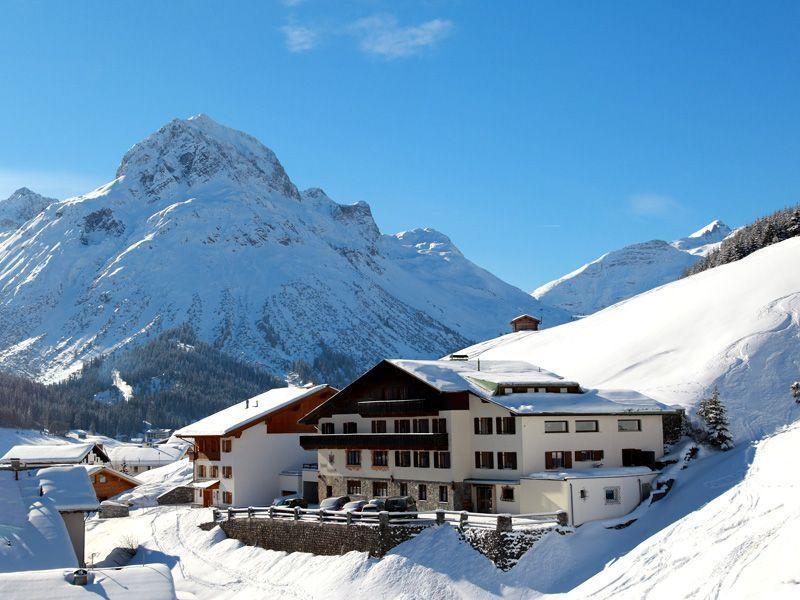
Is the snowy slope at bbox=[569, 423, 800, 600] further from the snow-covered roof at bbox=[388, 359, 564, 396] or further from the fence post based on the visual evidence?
the snow-covered roof at bbox=[388, 359, 564, 396]

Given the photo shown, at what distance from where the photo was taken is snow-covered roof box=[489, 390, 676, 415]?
2035 inches

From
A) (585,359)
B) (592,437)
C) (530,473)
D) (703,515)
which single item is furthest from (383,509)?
(585,359)

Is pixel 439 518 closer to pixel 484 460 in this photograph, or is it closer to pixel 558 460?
pixel 484 460

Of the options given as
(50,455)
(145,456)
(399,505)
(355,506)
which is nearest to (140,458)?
(145,456)

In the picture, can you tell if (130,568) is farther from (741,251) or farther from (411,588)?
(741,251)

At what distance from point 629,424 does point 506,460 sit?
853 centimetres

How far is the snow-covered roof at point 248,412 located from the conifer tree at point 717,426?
119 feet

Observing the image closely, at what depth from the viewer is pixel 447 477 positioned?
54.8 metres

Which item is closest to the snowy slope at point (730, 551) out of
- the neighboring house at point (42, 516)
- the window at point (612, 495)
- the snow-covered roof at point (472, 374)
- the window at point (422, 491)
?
the window at point (612, 495)

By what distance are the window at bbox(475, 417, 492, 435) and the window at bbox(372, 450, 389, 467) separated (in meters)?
8.63

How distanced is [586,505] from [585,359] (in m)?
35.1

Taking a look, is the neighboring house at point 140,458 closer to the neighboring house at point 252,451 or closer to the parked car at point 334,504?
the neighboring house at point 252,451

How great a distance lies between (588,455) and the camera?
52.5 metres

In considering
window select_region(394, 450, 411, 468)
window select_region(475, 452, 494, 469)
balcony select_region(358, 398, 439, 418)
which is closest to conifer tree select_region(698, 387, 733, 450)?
window select_region(475, 452, 494, 469)
